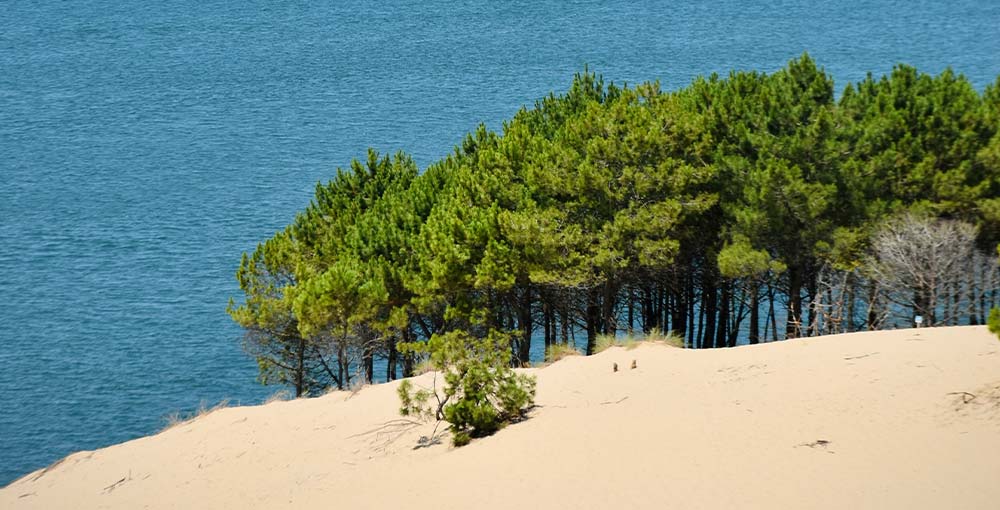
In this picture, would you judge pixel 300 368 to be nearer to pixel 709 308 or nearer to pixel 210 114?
pixel 709 308

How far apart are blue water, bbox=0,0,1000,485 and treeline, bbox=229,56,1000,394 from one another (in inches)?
677

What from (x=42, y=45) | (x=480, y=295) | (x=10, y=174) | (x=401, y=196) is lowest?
(x=480, y=295)

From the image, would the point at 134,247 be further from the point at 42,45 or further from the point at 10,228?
the point at 42,45

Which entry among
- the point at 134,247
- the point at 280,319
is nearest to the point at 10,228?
the point at 134,247

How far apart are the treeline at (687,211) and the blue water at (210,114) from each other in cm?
1719

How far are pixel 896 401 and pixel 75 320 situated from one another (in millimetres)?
49093

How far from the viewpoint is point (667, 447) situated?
19.7 meters

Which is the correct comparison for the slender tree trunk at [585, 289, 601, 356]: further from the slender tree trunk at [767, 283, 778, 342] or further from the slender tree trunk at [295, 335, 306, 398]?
the slender tree trunk at [295, 335, 306, 398]

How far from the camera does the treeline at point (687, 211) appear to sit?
109ft

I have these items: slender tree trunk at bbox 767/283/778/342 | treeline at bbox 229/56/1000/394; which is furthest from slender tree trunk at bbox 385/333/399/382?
slender tree trunk at bbox 767/283/778/342

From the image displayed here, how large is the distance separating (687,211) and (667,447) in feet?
51.0

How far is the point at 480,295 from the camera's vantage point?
121ft

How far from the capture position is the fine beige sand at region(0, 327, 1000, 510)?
17.7 metres

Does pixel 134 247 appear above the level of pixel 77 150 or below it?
below
